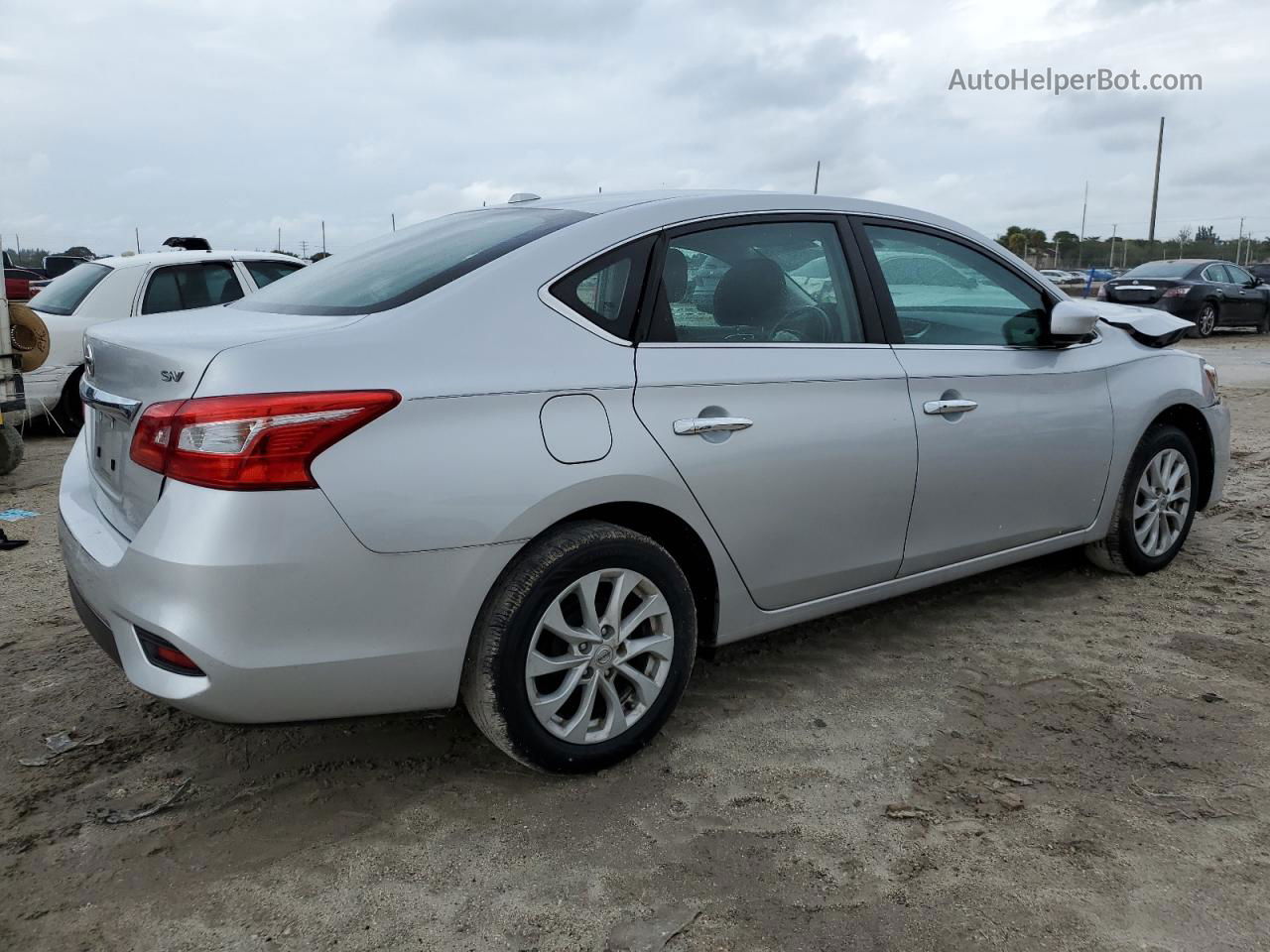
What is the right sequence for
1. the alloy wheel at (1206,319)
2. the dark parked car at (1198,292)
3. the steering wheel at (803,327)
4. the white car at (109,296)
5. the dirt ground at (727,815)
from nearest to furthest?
1. the dirt ground at (727,815)
2. the steering wheel at (803,327)
3. the white car at (109,296)
4. the dark parked car at (1198,292)
5. the alloy wheel at (1206,319)

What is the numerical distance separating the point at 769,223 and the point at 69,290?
22.9ft

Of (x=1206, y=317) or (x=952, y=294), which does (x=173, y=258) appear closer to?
(x=952, y=294)

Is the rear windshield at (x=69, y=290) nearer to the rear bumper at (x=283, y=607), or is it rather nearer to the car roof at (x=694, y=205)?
the car roof at (x=694, y=205)

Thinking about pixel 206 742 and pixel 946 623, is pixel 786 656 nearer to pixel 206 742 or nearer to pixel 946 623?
pixel 946 623

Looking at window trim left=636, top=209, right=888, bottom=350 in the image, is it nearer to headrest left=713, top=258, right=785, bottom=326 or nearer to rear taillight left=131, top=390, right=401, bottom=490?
headrest left=713, top=258, right=785, bottom=326

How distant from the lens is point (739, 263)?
3.21 metres

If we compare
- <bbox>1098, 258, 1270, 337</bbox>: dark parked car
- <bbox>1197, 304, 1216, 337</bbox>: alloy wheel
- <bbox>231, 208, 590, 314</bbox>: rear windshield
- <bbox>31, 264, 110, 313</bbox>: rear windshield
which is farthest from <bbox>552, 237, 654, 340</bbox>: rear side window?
<bbox>1197, 304, 1216, 337</bbox>: alloy wheel

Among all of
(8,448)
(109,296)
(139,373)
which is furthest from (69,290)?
(139,373)

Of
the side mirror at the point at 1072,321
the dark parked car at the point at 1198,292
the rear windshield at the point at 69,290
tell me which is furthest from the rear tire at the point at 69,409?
the dark parked car at the point at 1198,292

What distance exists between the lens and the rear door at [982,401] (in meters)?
3.52

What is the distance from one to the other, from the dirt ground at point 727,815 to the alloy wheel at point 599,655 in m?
0.19

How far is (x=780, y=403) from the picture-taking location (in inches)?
121

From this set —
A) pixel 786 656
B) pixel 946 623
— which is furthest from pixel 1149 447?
pixel 786 656

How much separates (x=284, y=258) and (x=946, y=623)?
6.72 meters
